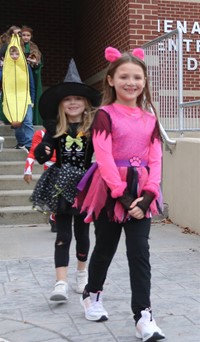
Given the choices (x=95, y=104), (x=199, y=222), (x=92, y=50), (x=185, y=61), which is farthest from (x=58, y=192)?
(x=92, y=50)

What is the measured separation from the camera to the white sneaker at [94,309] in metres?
3.59

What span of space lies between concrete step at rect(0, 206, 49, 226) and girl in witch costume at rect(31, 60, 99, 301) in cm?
284

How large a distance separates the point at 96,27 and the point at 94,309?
309 inches

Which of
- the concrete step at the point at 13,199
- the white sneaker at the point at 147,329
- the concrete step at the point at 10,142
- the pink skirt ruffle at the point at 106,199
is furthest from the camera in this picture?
the concrete step at the point at 10,142

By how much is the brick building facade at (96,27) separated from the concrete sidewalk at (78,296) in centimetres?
391

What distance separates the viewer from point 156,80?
773 cm

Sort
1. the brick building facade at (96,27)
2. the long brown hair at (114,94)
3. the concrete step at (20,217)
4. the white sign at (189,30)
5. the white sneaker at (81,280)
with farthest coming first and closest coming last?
the white sign at (189,30) < the brick building facade at (96,27) < the concrete step at (20,217) < the white sneaker at (81,280) < the long brown hair at (114,94)

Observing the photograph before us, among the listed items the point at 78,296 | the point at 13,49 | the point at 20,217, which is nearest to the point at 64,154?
the point at 78,296

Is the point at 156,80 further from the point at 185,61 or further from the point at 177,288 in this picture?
the point at 177,288

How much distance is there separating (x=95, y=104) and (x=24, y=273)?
1689 millimetres

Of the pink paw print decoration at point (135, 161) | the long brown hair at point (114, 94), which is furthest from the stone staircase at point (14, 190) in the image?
the pink paw print decoration at point (135, 161)

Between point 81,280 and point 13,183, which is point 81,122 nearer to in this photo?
point 81,280

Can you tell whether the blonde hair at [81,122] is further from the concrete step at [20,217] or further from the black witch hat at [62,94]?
the concrete step at [20,217]

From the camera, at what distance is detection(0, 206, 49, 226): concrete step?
684 cm
